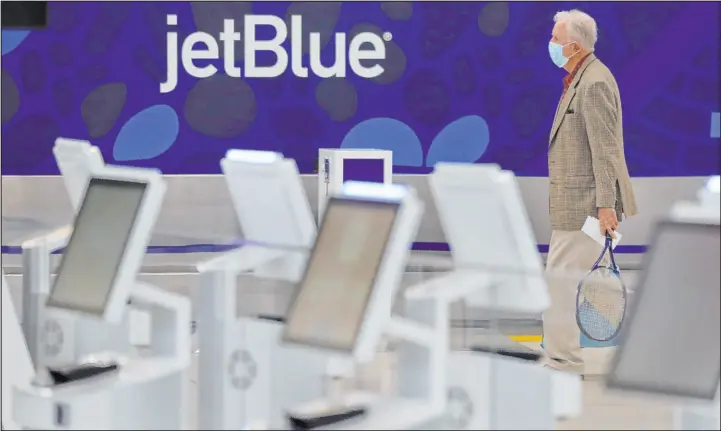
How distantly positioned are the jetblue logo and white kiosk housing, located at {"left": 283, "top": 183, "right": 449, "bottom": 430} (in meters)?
4.89

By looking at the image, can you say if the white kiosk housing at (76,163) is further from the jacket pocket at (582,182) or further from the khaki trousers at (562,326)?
the jacket pocket at (582,182)

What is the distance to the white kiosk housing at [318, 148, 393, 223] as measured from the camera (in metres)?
7.34

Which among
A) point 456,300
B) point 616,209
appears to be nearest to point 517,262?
point 456,300

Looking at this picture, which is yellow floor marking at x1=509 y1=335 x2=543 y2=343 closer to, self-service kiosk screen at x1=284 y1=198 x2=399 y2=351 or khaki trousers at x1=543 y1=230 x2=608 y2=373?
khaki trousers at x1=543 y1=230 x2=608 y2=373

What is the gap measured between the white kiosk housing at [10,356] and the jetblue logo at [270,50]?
417 centimetres

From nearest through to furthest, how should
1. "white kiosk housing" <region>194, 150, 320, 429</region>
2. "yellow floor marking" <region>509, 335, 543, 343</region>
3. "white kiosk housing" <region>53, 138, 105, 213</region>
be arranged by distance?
"yellow floor marking" <region>509, 335, 543, 343</region>
"white kiosk housing" <region>194, 150, 320, 429</region>
"white kiosk housing" <region>53, 138, 105, 213</region>

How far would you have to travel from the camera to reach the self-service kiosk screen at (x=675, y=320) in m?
2.44

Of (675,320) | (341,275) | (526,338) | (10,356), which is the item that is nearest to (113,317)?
(10,356)

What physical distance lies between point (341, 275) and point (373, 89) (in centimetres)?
510

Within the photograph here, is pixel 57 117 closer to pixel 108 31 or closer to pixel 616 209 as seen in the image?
pixel 108 31

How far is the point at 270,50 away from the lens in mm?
7734

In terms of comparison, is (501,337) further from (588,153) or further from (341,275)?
(588,153)

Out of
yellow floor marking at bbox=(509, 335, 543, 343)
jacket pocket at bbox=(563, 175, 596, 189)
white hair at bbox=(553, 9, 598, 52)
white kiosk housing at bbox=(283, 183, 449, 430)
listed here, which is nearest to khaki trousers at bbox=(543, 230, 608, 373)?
yellow floor marking at bbox=(509, 335, 543, 343)

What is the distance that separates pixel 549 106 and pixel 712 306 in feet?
18.5
